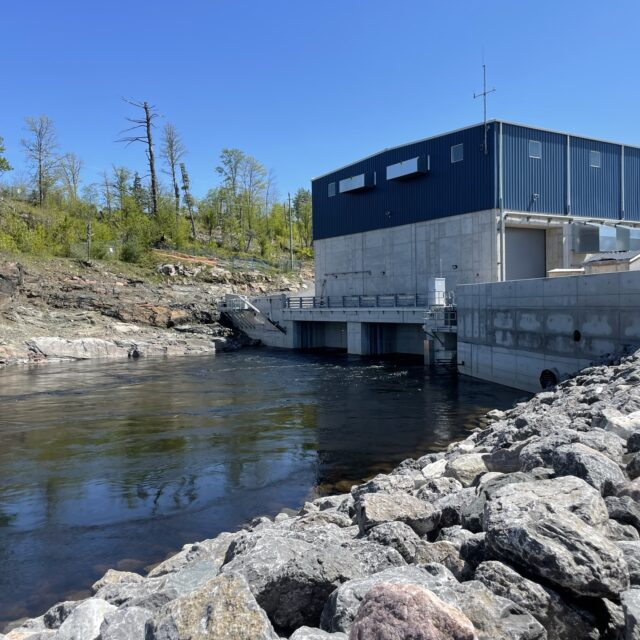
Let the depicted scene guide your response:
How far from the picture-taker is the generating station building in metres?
24.0

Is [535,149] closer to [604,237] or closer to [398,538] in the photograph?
[604,237]

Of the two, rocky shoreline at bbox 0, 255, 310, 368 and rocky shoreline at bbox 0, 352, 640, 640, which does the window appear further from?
rocky shoreline at bbox 0, 352, 640, 640

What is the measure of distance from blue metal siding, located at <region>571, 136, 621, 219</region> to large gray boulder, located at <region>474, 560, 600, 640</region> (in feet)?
109

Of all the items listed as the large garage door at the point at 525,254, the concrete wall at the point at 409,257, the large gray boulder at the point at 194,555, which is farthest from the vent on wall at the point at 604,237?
the large gray boulder at the point at 194,555

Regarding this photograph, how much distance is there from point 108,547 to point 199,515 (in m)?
1.66

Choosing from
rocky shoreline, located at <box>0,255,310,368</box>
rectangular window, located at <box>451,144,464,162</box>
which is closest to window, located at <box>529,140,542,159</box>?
rectangular window, located at <box>451,144,464,162</box>

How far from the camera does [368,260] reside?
3969 cm

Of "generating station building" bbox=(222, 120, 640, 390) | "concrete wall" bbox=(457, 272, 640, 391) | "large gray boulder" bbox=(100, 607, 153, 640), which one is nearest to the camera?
→ "large gray boulder" bbox=(100, 607, 153, 640)

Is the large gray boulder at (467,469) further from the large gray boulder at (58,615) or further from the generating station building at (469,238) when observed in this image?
the generating station building at (469,238)

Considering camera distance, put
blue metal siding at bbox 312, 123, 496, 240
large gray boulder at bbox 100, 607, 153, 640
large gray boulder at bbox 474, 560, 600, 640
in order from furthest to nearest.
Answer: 1. blue metal siding at bbox 312, 123, 496, 240
2. large gray boulder at bbox 100, 607, 153, 640
3. large gray boulder at bbox 474, 560, 600, 640

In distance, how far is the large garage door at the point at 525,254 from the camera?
32531mm

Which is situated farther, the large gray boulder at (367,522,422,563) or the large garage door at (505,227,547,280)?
the large garage door at (505,227,547,280)

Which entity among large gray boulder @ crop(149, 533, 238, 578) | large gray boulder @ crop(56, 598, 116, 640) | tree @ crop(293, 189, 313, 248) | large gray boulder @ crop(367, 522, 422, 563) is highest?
tree @ crop(293, 189, 313, 248)

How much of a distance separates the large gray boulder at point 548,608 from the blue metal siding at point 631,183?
36449mm
